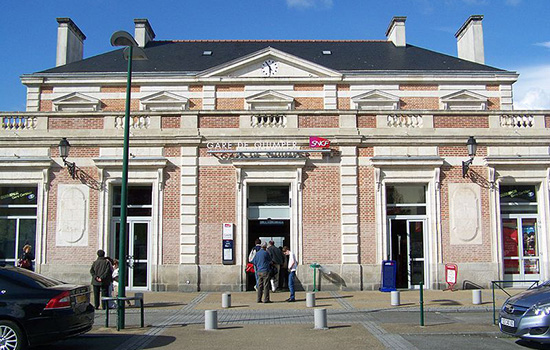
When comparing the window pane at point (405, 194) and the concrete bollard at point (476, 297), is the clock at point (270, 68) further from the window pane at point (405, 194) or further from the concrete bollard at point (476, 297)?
the concrete bollard at point (476, 297)

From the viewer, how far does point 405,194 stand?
18141 millimetres

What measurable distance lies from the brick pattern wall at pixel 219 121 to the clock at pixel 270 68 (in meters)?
8.31

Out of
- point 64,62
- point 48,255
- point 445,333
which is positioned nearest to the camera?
point 445,333

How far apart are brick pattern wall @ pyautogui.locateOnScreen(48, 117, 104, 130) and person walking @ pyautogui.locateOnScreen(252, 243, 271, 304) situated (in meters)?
6.96

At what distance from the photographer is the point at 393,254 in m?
17.9

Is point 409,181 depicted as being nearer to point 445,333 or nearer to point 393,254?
point 393,254

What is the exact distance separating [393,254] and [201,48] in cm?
1679

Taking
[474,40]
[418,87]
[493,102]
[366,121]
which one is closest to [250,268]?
[366,121]

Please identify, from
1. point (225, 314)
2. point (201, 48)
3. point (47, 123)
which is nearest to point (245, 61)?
point (201, 48)

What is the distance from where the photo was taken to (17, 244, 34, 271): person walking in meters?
15.9

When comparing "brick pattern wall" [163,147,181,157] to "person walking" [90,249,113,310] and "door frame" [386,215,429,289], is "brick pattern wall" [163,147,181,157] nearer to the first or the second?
"person walking" [90,249,113,310]

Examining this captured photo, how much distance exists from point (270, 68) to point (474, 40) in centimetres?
1075

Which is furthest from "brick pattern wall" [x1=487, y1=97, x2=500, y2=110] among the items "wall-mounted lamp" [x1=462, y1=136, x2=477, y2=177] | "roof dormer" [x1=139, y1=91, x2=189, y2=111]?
"roof dormer" [x1=139, y1=91, x2=189, y2=111]

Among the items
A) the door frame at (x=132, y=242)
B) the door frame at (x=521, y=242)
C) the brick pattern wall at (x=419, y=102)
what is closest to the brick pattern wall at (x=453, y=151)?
the door frame at (x=521, y=242)
